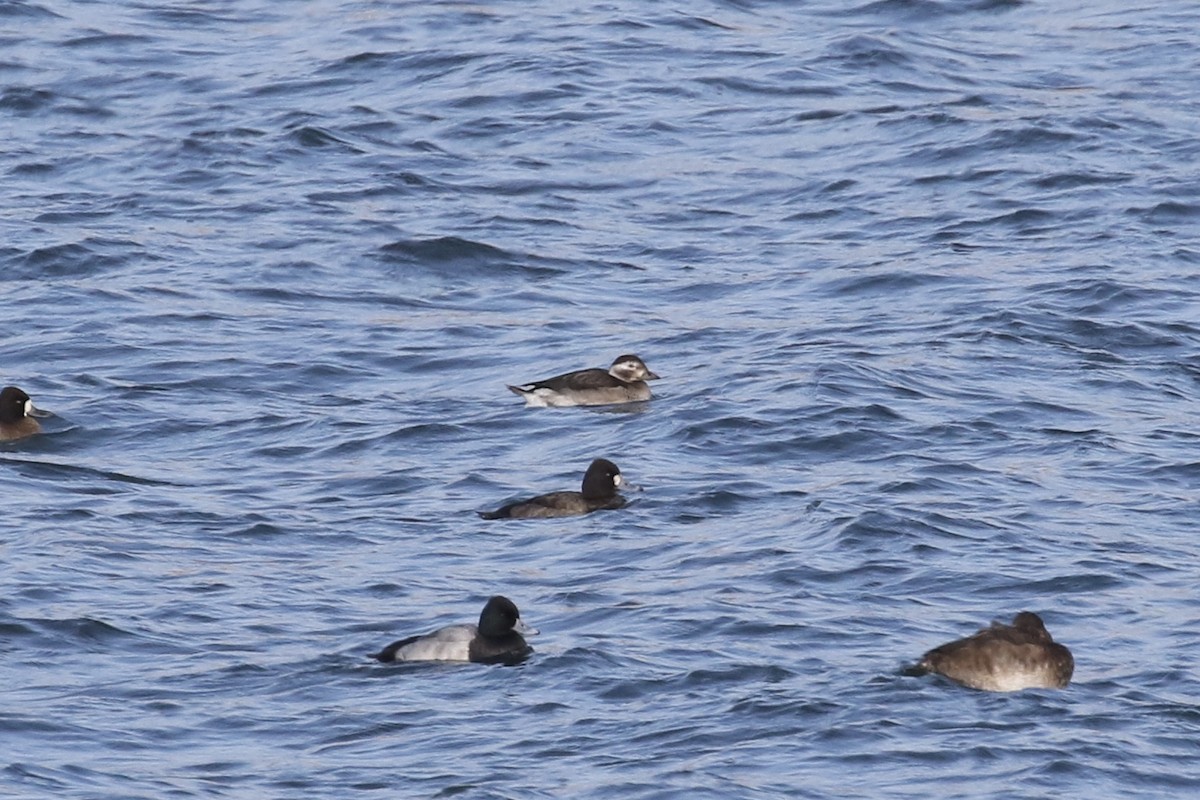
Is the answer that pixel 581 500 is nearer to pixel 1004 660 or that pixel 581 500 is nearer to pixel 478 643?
pixel 478 643

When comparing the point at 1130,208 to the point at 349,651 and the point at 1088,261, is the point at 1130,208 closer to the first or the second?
the point at 1088,261

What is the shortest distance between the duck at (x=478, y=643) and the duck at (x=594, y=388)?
5.75 meters

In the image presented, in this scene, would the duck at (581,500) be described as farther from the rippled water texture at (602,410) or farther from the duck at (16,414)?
the duck at (16,414)

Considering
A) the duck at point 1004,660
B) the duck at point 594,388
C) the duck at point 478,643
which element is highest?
the duck at point 1004,660

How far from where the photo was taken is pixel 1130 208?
2408cm

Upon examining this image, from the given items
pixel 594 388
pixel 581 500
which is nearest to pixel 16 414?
pixel 594 388

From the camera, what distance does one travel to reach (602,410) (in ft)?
62.3

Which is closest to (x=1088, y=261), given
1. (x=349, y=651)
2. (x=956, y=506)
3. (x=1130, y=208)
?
(x=1130, y=208)

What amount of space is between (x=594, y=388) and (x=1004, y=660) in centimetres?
731

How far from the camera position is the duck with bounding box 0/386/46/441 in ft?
59.6

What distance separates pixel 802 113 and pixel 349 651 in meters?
15.9

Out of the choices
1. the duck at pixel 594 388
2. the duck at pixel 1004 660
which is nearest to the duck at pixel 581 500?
the duck at pixel 594 388

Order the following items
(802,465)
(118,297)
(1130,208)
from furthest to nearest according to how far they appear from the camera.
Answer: (1130,208) → (118,297) → (802,465)

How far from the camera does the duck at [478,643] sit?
12945 mm
